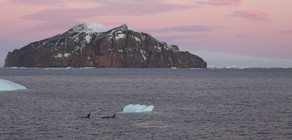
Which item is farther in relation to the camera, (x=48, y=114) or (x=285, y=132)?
(x=48, y=114)

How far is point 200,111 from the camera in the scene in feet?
235

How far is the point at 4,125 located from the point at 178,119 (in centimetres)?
2058

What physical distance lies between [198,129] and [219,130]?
2.20 m

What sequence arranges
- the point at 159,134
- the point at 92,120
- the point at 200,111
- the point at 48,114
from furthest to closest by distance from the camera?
the point at 200,111 → the point at 48,114 → the point at 92,120 → the point at 159,134

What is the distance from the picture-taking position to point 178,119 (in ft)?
200

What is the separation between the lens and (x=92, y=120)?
5950 cm

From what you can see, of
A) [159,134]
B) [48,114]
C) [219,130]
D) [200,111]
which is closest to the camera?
[159,134]

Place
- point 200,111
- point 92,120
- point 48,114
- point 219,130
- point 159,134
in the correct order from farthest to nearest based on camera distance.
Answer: point 200,111
point 48,114
point 92,120
point 219,130
point 159,134

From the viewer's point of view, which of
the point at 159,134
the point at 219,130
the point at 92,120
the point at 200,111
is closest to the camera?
the point at 159,134

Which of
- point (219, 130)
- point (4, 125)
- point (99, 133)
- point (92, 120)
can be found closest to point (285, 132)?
point (219, 130)

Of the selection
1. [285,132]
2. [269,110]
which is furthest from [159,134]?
[269,110]

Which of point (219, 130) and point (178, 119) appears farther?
point (178, 119)

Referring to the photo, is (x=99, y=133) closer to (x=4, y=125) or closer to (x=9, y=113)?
(x=4, y=125)

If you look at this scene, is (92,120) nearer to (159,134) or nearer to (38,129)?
(38,129)
